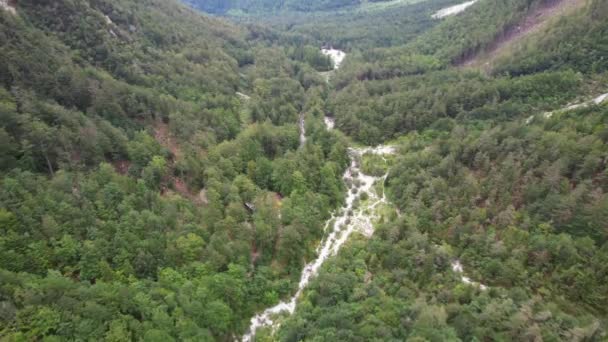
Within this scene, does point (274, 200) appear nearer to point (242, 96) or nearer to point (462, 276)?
point (462, 276)

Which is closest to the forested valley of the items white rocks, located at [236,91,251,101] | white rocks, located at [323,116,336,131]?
white rocks, located at [236,91,251,101]

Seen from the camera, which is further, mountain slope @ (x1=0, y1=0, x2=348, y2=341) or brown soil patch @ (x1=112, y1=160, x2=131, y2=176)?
brown soil patch @ (x1=112, y1=160, x2=131, y2=176)

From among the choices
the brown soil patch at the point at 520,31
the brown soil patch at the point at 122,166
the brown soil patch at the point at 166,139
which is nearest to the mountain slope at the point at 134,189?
the brown soil patch at the point at 122,166

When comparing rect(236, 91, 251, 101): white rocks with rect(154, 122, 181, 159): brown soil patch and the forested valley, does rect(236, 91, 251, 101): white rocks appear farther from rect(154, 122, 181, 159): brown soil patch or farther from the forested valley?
rect(154, 122, 181, 159): brown soil patch

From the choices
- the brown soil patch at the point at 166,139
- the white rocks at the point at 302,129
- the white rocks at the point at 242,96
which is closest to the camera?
the brown soil patch at the point at 166,139

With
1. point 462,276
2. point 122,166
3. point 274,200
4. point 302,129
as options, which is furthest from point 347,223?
point 122,166

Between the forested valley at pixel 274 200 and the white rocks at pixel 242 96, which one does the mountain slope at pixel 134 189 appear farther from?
the white rocks at pixel 242 96
